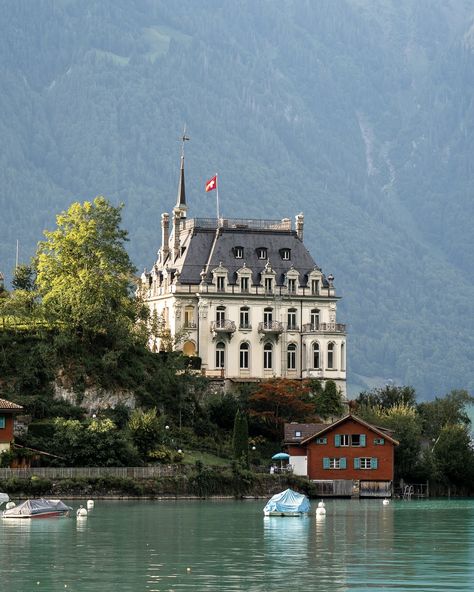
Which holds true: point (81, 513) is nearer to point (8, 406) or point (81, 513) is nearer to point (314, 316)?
point (8, 406)

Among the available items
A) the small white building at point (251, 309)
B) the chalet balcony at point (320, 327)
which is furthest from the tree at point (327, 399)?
the chalet balcony at point (320, 327)

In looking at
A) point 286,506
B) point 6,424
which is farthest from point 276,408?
point 286,506

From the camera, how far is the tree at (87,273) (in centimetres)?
13438

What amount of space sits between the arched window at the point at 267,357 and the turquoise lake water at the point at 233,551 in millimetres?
42313

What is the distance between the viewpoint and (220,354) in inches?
5979

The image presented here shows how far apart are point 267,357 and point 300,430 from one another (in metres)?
19.4

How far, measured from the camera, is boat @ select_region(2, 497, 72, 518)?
3907 inches

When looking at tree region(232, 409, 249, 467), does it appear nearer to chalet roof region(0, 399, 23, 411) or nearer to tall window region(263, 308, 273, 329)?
chalet roof region(0, 399, 23, 411)

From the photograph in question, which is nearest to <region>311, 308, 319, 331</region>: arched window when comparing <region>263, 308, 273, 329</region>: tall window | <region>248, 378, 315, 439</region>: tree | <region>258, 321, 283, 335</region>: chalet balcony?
<region>258, 321, 283, 335</region>: chalet balcony

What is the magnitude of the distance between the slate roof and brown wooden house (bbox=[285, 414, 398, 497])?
81.6 feet

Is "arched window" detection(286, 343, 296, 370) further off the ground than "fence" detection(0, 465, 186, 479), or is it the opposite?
"arched window" detection(286, 343, 296, 370)

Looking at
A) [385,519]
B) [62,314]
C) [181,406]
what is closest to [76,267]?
[62,314]

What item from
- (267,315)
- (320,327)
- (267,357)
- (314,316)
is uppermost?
(314,316)

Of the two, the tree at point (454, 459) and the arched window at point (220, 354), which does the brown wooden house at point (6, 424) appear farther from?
the tree at point (454, 459)
